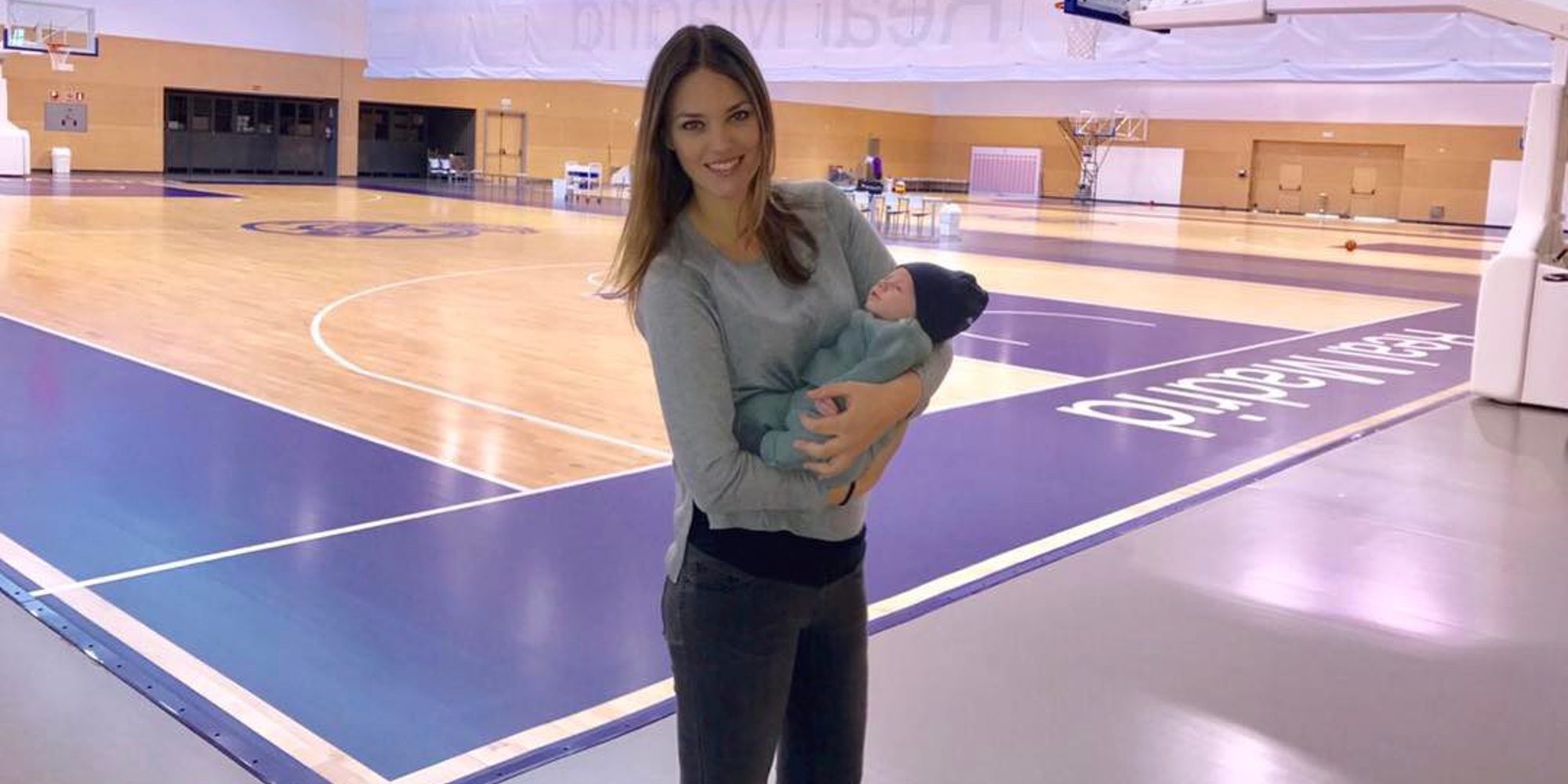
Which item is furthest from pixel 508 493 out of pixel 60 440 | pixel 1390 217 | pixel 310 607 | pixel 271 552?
pixel 1390 217

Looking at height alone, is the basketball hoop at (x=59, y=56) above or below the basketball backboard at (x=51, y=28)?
below

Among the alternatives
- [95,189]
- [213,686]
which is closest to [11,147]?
[95,189]

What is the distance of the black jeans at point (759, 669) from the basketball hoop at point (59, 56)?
1174 inches

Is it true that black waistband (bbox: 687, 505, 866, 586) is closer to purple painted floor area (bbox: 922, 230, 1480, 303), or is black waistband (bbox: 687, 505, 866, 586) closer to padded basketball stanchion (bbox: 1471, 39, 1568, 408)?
padded basketball stanchion (bbox: 1471, 39, 1568, 408)

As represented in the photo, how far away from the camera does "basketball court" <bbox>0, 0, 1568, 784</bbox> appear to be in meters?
3.54

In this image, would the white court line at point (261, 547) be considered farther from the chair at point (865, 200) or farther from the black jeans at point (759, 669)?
the chair at point (865, 200)

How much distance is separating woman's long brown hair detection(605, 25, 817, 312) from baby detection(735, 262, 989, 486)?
120mm

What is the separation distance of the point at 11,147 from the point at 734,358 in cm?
2842

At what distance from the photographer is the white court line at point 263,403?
6.09 metres

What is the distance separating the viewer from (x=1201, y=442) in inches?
290

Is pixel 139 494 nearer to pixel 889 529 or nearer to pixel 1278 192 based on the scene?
pixel 889 529

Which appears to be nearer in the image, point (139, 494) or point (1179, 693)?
point (1179, 693)

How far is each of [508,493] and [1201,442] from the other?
149 inches

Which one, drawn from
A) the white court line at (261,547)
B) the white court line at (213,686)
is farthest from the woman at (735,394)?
the white court line at (261,547)
